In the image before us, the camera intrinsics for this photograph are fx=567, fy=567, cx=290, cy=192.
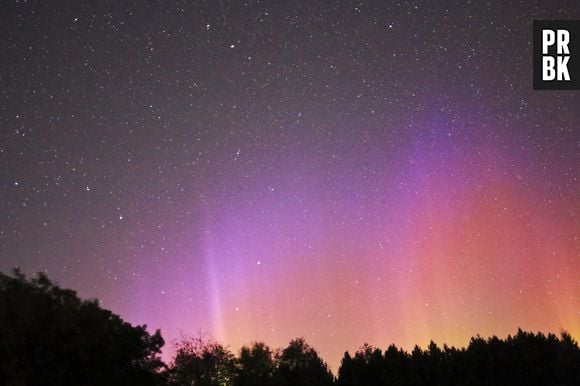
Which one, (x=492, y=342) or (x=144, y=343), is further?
(x=492, y=342)

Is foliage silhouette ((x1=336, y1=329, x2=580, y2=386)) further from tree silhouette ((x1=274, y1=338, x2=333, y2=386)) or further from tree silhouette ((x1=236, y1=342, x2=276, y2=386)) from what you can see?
tree silhouette ((x1=236, y1=342, x2=276, y2=386))

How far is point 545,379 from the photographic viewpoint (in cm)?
5234

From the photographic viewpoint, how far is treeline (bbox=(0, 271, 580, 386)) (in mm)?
24219

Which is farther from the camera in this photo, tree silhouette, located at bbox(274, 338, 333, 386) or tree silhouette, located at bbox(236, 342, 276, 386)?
tree silhouette, located at bbox(236, 342, 276, 386)

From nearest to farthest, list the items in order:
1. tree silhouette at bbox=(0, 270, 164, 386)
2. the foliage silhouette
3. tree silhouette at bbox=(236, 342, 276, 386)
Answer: tree silhouette at bbox=(0, 270, 164, 386) < the foliage silhouette < tree silhouette at bbox=(236, 342, 276, 386)

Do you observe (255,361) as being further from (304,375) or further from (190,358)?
(304,375)

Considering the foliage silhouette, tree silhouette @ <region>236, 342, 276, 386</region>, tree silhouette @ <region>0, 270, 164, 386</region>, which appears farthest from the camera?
tree silhouette @ <region>236, 342, 276, 386</region>

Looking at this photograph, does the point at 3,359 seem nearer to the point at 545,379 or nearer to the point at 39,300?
the point at 39,300

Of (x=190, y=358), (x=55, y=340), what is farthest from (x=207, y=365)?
(x=55, y=340)

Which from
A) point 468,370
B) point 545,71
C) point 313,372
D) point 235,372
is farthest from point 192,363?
point 545,71

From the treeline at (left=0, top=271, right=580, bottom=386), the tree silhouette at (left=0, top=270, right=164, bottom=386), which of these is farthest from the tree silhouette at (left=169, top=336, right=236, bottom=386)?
the tree silhouette at (left=0, top=270, right=164, bottom=386)

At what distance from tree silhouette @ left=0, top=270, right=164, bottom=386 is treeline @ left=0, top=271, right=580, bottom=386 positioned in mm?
41

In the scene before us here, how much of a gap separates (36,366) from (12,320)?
222 cm

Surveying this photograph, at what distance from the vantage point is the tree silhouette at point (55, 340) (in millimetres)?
23556
